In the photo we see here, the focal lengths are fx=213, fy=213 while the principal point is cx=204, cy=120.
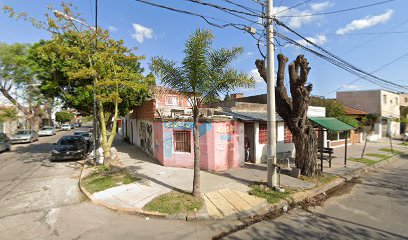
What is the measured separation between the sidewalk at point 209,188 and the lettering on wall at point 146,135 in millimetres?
2624

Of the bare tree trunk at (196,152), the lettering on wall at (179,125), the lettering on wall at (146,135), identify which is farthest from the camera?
the lettering on wall at (146,135)

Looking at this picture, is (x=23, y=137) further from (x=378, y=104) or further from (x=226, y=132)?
(x=378, y=104)

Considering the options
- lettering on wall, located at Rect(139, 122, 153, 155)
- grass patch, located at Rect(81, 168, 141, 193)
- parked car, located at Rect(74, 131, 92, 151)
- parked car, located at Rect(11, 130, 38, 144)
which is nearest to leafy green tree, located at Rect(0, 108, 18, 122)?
parked car, located at Rect(11, 130, 38, 144)

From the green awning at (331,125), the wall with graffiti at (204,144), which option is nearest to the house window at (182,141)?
the wall with graffiti at (204,144)

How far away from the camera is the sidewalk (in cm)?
590

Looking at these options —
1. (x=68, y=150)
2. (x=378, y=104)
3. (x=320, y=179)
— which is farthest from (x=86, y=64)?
(x=378, y=104)

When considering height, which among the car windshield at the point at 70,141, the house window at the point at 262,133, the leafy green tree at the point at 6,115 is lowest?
the car windshield at the point at 70,141

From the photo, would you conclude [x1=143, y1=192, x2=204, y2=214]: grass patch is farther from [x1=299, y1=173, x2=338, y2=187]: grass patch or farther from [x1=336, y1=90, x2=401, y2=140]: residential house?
[x1=336, y1=90, x2=401, y2=140]: residential house

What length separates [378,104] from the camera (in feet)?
93.5

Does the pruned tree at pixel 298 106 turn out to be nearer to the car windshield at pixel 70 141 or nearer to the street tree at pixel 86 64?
the street tree at pixel 86 64

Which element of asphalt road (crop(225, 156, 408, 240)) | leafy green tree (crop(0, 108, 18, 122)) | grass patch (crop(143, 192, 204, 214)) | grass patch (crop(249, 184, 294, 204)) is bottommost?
asphalt road (crop(225, 156, 408, 240))

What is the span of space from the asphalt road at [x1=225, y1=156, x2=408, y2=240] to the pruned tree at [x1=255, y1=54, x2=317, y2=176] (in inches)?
71.0

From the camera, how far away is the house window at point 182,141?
33.5 feet

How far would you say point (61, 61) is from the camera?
39.2ft
